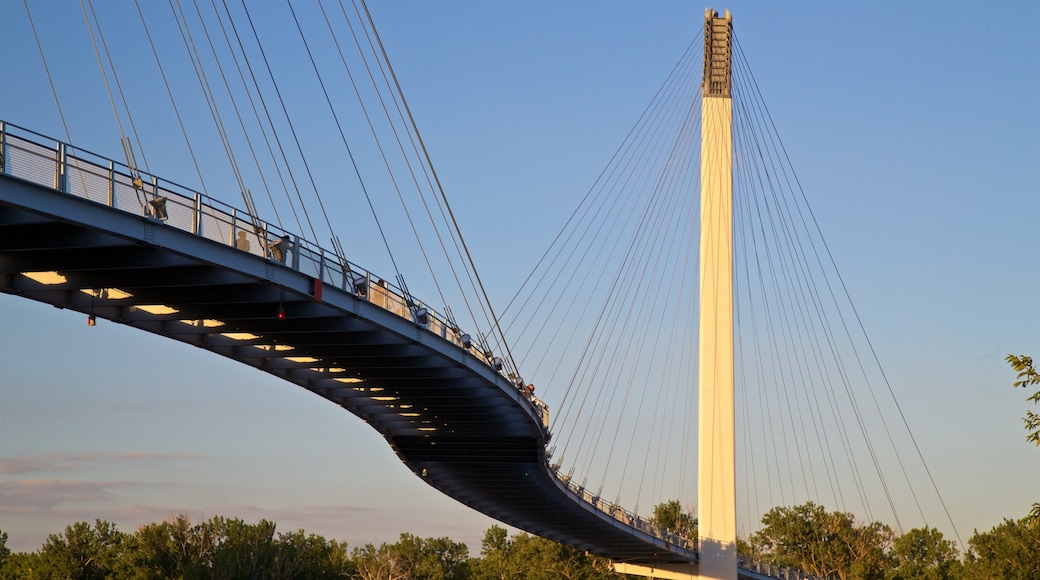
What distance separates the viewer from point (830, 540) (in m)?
140

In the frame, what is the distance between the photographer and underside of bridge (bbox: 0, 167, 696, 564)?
2859 cm

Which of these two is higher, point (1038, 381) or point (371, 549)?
point (371, 549)

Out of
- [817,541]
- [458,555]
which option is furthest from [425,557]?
[817,541]

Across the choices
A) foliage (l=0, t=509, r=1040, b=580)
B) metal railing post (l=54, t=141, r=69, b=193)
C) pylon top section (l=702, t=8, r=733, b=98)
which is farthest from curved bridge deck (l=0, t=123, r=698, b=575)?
foliage (l=0, t=509, r=1040, b=580)

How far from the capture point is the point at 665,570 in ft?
293

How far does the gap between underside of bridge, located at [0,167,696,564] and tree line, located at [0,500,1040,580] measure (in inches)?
1926

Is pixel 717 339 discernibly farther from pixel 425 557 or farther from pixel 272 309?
pixel 425 557

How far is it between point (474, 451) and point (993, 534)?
6145 centimetres

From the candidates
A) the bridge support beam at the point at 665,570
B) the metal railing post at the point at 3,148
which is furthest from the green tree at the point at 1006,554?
the metal railing post at the point at 3,148

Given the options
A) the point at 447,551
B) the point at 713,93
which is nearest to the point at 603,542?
the point at 713,93

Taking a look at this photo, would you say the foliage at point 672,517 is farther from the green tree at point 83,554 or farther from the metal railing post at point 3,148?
the metal railing post at point 3,148

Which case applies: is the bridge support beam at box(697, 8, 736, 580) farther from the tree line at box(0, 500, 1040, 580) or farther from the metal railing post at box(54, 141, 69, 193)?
the metal railing post at box(54, 141, 69, 193)

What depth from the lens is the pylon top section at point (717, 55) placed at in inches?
3051

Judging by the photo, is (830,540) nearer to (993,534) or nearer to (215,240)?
(993,534)
